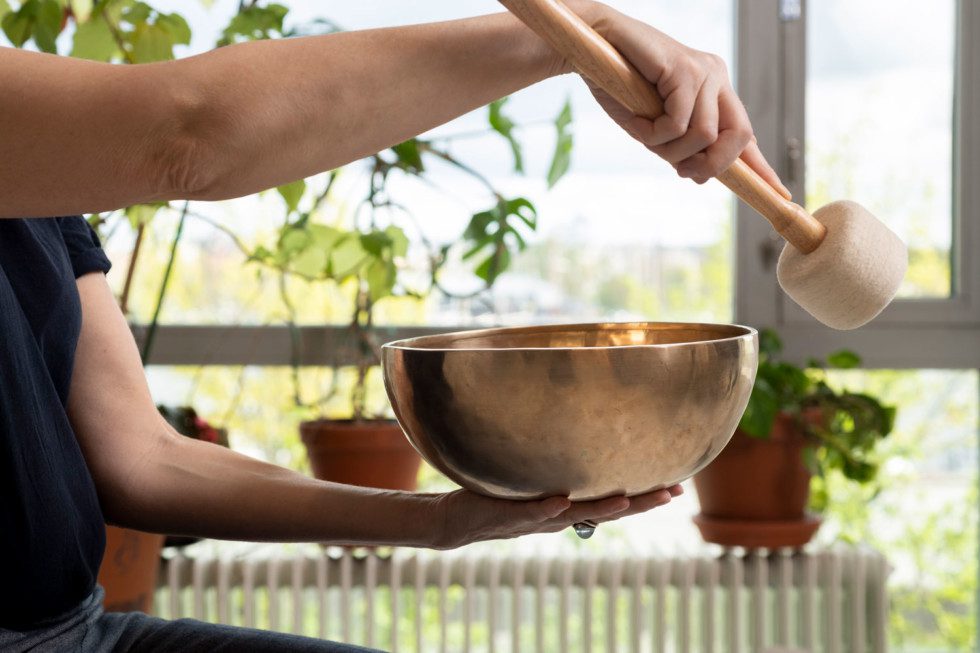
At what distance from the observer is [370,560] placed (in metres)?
1.94

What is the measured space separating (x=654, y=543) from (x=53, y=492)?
1.37 m

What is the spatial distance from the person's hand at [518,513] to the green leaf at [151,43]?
2.91 feet

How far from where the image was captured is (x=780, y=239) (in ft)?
7.23

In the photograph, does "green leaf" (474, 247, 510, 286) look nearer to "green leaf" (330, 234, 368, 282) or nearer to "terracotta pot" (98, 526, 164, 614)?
"green leaf" (330, 234, 368, 282)

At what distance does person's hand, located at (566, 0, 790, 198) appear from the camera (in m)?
0.66

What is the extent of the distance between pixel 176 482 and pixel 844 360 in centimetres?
139

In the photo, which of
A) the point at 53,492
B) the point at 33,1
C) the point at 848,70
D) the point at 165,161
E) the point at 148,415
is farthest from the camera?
the point at 848,70

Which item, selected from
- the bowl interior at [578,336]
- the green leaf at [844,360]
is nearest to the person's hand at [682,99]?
the bowl interior at [578,336]

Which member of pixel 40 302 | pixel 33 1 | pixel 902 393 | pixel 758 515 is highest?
pixel 33 1

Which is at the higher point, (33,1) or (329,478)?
(33,1)

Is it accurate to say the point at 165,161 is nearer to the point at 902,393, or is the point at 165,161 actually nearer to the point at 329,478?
the point at 329,478

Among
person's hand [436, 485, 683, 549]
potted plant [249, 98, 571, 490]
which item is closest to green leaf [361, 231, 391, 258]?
potted plant [249, 98, 571, 490]

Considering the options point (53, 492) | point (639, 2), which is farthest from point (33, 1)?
point (639, 2)

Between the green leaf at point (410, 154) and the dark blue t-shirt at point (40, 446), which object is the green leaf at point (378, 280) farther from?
the dark blue t-shirt at point (40, 446)
